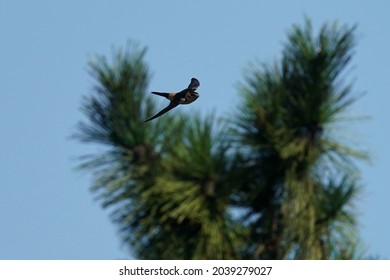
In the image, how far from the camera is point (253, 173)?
4652 millimetres

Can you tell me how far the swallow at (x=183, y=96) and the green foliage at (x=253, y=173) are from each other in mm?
491

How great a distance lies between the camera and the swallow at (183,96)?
4238 mm

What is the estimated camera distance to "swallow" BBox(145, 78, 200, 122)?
4238 millimetres

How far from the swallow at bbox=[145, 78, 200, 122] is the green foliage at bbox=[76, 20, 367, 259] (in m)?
0.49

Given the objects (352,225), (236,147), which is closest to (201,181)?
(236,147)

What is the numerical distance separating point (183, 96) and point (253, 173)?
52 cm

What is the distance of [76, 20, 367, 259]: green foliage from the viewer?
463 cm

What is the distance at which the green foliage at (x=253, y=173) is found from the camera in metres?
4.63

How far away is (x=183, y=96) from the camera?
4.30 metres

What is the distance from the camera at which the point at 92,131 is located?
5402 millimetres

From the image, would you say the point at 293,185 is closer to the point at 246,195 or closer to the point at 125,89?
the point at 246,195

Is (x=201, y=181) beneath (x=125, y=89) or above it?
beneath
